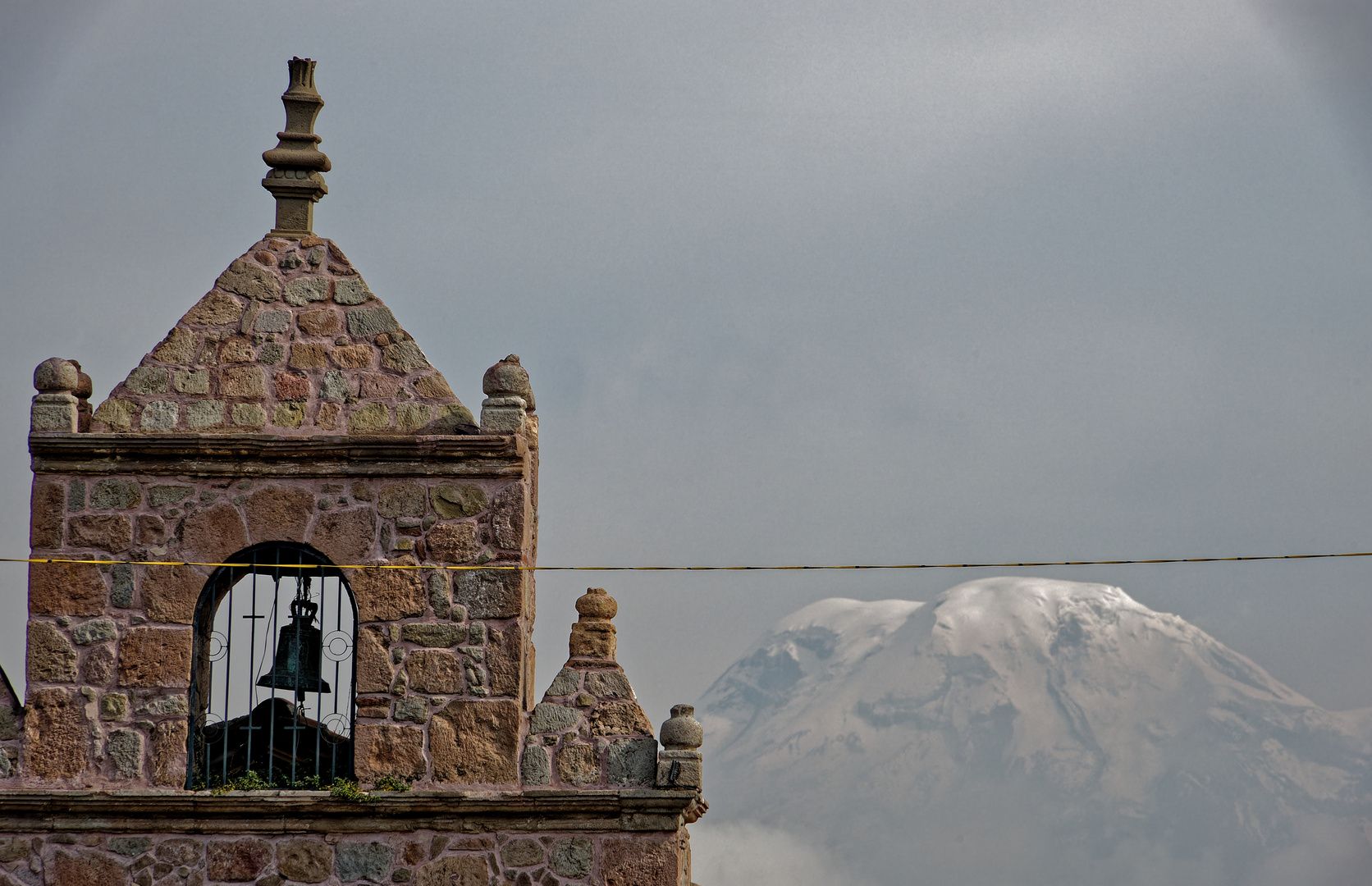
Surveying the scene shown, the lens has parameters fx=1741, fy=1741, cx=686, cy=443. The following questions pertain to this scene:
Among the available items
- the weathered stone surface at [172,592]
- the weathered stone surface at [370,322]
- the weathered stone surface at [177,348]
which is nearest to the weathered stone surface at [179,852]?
the weathered stone surface at [172,592]

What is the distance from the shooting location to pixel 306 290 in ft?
40.3

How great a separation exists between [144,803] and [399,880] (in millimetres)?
1734

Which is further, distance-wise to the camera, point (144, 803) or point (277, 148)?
point (277, 148)

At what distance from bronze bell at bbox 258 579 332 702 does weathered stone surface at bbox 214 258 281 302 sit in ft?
6.68

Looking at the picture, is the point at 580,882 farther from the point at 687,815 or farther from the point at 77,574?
the point at 77,574

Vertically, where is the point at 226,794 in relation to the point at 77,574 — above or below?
below

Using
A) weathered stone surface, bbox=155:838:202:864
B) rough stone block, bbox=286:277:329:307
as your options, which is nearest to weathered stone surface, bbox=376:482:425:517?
rough stone block, bbox=286:277:329:307

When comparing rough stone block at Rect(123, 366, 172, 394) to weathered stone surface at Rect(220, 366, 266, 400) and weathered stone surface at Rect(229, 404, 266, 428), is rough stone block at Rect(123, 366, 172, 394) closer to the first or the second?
weathered stone surface at Rect(220, 366, 266, 400)

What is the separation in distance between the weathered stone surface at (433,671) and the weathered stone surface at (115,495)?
2167 mm

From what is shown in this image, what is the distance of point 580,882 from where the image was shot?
1152 centimetres

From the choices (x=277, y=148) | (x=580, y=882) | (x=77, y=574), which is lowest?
(x=580, y=882)

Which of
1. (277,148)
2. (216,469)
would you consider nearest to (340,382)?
(216,469)

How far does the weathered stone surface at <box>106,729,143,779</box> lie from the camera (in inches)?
453

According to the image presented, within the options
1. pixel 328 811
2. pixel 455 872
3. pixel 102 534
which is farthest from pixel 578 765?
pixel 102 534
